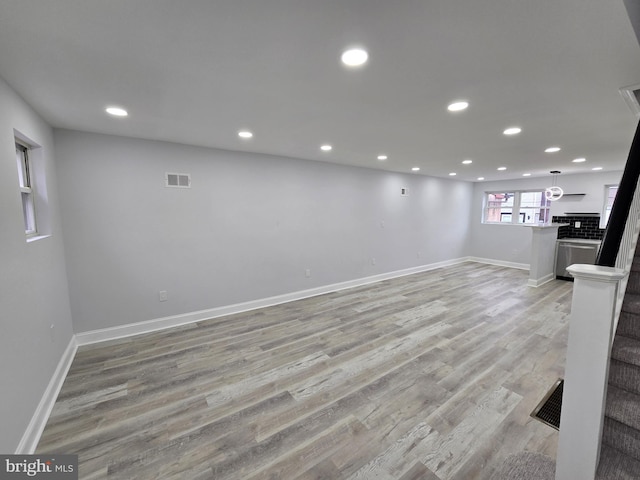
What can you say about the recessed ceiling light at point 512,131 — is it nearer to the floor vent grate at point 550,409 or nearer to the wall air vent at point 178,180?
the floor vent grate at point 550,409

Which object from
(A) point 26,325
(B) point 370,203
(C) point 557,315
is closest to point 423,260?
(B) point 370,203

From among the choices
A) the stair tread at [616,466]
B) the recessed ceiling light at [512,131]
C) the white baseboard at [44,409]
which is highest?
the recessed ceiling light at [512,131]

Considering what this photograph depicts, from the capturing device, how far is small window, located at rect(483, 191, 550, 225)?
23.0ft

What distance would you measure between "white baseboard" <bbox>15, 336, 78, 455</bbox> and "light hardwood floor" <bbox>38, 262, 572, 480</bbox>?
0.06 meters

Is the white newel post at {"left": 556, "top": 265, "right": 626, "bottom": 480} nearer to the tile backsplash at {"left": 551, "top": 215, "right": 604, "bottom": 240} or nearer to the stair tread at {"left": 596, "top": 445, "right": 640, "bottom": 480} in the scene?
the stair tread at {"left": 596, "top": 445, "right": 640, "bottom": 480}

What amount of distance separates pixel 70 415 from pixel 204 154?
299 cm

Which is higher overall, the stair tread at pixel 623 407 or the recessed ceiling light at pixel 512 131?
the recessed ceiling light at pixel 512 131

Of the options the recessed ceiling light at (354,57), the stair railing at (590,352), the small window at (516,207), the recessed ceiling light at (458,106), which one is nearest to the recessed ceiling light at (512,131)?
the recessed ceiling light at (458,106)

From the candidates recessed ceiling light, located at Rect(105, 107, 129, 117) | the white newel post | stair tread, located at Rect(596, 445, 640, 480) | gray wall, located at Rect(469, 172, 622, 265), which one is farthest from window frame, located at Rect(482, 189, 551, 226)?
recessed ceiling light, located at Rect(105, 107, 129, 117)

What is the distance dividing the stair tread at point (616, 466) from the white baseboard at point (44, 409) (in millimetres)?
3259

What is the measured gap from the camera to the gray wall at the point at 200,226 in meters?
2.99

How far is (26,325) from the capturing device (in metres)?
1.80

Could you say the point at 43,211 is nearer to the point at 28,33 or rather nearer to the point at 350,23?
the point at 28,33

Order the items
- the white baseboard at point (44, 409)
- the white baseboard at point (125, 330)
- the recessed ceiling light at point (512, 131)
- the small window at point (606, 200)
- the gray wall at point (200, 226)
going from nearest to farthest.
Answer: the white baseboard at point (44, 409) < the white baseboard at point (125, 330) < the recessed ceiling light at point (512, 131) < the gray wall at point (200, 226) < the small window at point (606, 200)
